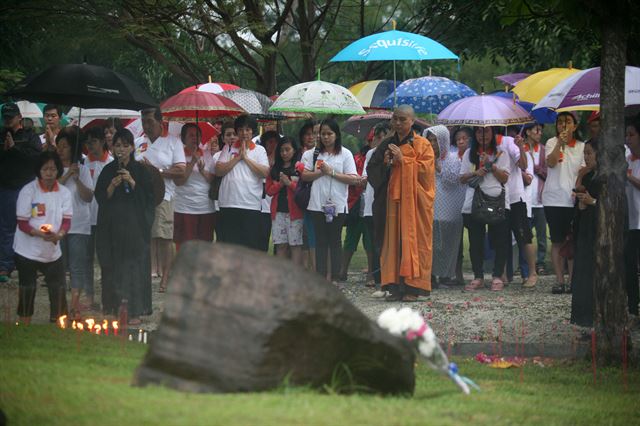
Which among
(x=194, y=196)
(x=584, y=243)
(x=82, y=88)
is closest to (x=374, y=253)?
(x=194, y=196)

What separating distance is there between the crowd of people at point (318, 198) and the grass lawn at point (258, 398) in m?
2.41

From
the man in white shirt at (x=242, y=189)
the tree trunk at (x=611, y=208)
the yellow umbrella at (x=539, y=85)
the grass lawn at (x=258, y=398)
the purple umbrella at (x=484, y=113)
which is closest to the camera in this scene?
the grass lawn at (x=258, y=398)

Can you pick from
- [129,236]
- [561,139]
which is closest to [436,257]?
[561,139]

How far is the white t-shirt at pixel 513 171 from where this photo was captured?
15.6 m

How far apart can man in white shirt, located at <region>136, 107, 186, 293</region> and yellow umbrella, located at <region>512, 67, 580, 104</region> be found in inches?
181

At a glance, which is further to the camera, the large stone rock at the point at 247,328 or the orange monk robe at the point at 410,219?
the orange monk robe at the point at 410,219

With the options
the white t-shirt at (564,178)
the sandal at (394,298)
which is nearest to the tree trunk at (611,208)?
the sandal at (394,298)

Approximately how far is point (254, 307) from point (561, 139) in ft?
28.5

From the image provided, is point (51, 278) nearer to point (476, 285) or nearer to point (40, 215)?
point (40, 215)

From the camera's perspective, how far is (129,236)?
12844 millimetres

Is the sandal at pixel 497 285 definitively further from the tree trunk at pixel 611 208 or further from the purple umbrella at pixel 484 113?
the tree trunk at pixel 611 208

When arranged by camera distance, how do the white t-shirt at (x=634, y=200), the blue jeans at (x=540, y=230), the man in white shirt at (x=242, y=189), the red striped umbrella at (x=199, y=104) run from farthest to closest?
the blue jeans at (x=540, y=230)
the man in white shirt at (x=242, y=189)
the red striped umbrella at (x=199, y=104)
the white t-shirt at (x=634, y=200)

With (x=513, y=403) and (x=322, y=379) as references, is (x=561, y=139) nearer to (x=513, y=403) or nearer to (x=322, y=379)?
(x=513, y=403)

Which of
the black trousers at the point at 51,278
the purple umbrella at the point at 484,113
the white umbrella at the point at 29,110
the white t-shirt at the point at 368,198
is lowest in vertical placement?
the black trousers at the point at 51,278
